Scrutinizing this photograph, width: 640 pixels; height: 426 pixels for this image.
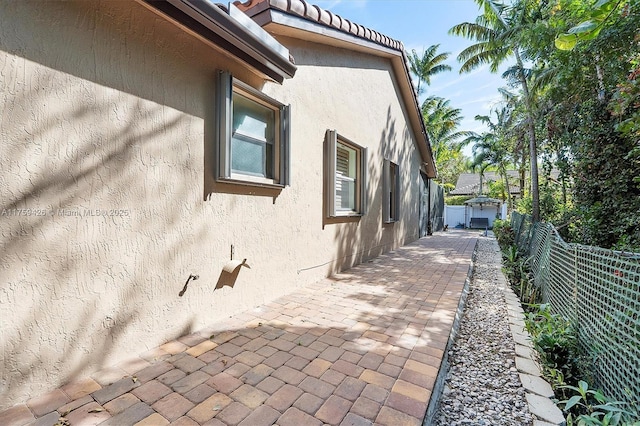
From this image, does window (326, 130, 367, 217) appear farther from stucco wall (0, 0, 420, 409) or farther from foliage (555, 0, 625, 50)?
foliage (555, 0, 625, 50)

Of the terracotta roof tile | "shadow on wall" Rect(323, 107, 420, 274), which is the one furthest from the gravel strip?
the terracotta roof tile

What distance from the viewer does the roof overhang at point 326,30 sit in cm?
390

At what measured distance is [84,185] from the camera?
2191mm

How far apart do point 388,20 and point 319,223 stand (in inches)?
372

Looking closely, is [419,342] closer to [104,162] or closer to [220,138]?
[220,138]

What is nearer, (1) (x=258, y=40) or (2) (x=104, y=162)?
(2) (x=104, y=162)

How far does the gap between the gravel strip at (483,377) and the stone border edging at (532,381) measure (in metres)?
0.05

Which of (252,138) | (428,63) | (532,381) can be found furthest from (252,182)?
(428,63)

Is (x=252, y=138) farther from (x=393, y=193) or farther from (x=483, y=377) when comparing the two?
(x=393, y=193)

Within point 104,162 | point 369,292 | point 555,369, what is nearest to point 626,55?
point 555,369

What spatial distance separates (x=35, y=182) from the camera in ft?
6.40

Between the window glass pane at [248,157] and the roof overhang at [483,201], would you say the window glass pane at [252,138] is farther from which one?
the roof overhang at [483,201]

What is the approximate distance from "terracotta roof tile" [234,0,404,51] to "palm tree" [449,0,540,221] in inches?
345

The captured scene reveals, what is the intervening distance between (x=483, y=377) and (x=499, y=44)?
48.8 ft
